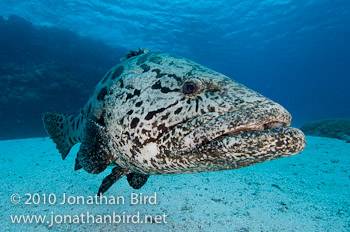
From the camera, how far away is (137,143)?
2018 millimetres

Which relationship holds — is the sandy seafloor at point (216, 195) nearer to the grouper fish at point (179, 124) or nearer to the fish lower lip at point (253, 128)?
the grouper fish at point (179, 124)

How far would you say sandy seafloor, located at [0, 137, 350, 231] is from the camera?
9.82 feet

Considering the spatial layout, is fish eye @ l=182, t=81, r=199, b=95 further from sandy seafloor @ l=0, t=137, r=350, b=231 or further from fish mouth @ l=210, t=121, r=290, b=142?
sandy seafloor @ l=0, t=137, r=350, b=231

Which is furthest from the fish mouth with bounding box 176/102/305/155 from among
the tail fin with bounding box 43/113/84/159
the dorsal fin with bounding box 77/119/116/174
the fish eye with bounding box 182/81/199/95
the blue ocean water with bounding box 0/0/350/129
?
the blue ocean water with bounding box 0/0/350/129

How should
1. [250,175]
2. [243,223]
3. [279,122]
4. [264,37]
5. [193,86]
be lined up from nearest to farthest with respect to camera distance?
[279,122] < [193,86] < [243,223] < [250,175] < [264,37]

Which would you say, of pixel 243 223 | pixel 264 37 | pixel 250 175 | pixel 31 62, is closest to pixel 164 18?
pixel 31 62

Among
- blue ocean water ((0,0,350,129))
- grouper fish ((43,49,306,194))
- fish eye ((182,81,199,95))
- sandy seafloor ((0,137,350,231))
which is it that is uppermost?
blue ocean water ((0,0,350,129))

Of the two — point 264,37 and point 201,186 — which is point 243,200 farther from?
point 264,37

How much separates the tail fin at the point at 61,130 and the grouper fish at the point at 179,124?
1.35 meters

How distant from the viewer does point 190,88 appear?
76.5 inches

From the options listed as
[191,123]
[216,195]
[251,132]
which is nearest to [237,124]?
[251,132]

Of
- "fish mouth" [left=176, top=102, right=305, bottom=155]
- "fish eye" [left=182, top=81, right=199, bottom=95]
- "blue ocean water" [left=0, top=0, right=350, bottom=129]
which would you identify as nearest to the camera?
"fish mouth" [left=176, top=102, right=305, bottom=155]

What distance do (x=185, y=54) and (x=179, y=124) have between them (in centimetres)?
4445

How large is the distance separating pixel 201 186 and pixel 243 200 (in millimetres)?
965
